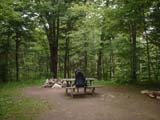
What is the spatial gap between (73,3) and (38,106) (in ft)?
43.4

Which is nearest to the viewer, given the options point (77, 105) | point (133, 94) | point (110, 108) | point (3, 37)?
point (110, 108)

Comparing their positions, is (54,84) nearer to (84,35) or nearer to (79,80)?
(79,80)

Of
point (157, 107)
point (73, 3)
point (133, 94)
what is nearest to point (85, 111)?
point (157, 107)

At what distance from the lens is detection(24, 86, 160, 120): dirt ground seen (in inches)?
295

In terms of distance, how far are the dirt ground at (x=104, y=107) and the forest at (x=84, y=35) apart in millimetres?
4753

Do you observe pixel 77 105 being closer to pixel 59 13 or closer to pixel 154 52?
pixel 154 52

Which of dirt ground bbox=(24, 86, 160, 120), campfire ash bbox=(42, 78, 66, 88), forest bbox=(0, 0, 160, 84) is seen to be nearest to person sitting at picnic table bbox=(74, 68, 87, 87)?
dirt ground bbox=(24, 86, 160, 120)

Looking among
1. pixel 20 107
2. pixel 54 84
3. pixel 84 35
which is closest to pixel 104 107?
pixel 20 107

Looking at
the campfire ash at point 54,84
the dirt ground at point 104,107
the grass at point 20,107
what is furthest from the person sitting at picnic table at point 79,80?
the campfire ash at point 54,84

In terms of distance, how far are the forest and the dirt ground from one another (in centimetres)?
475

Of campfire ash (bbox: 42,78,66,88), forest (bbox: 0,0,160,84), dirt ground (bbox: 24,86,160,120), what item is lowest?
dirt ground (bbox: 24,86,160,120)

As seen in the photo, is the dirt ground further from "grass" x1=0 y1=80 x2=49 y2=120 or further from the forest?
the forest

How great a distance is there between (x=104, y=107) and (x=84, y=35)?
12.4 m

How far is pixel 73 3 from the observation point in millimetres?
20438
